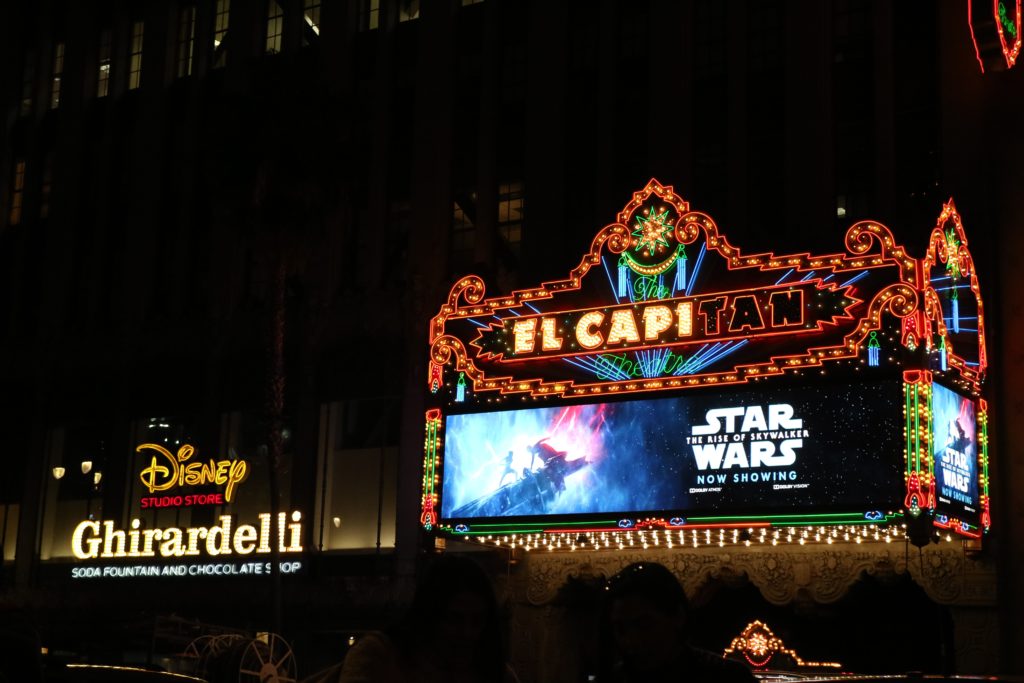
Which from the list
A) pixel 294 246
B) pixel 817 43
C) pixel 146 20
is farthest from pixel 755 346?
pixel 146 20

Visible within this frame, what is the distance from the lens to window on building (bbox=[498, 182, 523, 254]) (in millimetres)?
32438

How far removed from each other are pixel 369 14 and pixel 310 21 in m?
2.14

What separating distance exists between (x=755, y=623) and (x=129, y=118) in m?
24.9

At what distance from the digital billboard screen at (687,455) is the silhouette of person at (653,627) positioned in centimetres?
1641

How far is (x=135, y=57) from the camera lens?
42125 millimetres

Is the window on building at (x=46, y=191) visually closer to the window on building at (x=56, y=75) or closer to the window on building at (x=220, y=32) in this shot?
the window on building at (x=56, y=75)

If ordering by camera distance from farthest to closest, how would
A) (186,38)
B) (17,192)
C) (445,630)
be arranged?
(17,192), (186,38), (445,630)

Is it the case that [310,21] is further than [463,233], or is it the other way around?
[310,21]

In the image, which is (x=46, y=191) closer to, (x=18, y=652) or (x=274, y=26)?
(x=274, y=26)

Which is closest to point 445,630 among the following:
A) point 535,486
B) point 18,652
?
point 18,652

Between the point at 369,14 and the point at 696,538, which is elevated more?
the point at 369,14

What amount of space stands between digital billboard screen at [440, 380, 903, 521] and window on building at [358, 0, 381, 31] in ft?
48.5

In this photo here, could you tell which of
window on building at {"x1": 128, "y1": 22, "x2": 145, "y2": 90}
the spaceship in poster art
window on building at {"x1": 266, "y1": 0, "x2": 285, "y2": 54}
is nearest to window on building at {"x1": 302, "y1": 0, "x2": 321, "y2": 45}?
window on building at {"x1": 266, "y1": 0, "x2": 285, "y2": 54}

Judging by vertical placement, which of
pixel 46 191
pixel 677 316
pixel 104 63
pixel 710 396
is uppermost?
pixel 104 63
